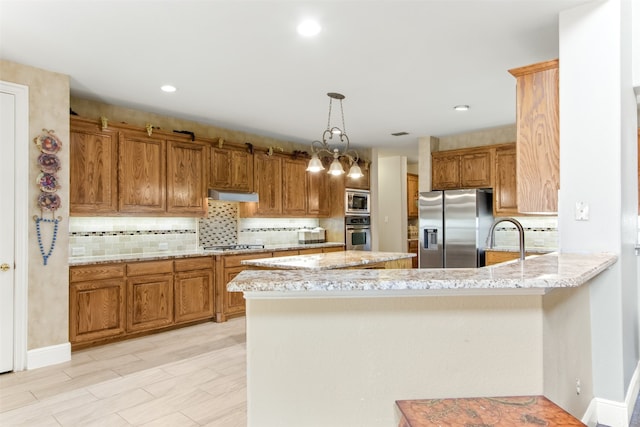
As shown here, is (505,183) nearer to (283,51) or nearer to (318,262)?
(318,262)

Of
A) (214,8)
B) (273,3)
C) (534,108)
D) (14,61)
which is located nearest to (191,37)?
→ (214,8)

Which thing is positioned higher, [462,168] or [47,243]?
[462,168]

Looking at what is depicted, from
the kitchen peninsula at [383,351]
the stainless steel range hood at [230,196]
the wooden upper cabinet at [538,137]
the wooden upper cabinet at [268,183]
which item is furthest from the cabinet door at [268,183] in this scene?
the kitchen peninsula at [383,351]

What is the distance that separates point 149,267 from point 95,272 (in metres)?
0.54

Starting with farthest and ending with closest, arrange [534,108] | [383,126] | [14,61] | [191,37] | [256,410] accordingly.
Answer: [383,126] → [14,61] → [191,37] → [534,108] → [256,410]

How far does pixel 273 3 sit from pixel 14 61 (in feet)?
7.77

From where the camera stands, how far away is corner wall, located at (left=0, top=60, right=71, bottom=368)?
10.9 ft

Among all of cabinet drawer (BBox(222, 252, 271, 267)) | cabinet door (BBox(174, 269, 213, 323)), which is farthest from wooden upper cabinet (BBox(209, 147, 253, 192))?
cabinet door (BBox(174, 269, 213, 323))

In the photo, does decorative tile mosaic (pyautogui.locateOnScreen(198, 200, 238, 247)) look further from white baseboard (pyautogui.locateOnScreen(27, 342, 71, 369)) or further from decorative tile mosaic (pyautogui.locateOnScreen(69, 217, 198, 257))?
white baseboard (pyautogui.locateOnScreen(27, 342, 71, 369))

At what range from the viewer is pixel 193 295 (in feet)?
15.2

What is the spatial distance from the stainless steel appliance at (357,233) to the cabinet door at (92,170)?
3.55 metres

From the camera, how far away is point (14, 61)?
10.7ft

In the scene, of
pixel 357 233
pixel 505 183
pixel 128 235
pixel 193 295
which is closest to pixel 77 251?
pixel 128 235

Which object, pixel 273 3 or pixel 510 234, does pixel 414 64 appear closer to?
pixel 273 3
